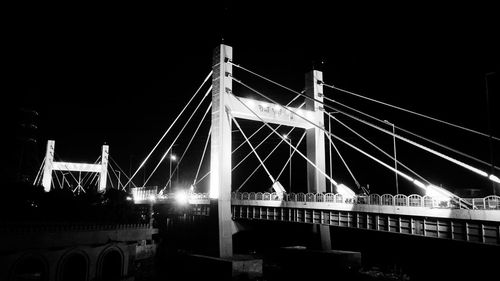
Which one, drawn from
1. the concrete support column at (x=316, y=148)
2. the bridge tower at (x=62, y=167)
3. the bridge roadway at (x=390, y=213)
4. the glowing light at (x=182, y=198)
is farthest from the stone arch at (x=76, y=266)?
the bridge tower at (x=62, y=167)

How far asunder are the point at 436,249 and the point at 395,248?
3.95 metres

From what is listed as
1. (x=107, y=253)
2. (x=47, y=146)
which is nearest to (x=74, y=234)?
(x=107, y=253)

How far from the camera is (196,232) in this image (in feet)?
143

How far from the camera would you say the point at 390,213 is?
20.0 metres

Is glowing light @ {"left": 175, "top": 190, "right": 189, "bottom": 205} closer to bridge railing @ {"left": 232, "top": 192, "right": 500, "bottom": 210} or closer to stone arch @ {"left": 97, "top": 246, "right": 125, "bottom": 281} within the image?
bridge railing @ {"left": 232, "top": 192, "right": 500, "bottom": 210}

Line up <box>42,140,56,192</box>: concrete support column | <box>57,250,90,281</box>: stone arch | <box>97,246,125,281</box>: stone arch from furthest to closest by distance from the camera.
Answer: <box>42,140,56,192</box>: concrete support column → <box>97,246,125,281</box>: stone arch → <box>57,250,90,281</box>: stone arch

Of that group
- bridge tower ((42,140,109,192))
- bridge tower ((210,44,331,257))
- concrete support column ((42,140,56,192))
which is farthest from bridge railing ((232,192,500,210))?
concrete support column ((42,140,56,192))

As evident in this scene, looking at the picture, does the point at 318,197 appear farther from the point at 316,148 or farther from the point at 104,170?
the point at 104,170

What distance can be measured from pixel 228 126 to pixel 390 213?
14.1 metres

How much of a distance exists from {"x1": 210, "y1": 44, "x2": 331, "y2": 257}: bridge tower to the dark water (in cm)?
125

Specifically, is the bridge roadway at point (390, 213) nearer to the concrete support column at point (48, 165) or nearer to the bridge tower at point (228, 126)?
the bridge tower at point (228, 126)

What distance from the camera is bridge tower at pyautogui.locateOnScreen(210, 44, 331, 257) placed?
29875 millimetres

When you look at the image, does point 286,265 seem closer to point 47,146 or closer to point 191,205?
point 191,205

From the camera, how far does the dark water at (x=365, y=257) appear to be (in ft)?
93.0
